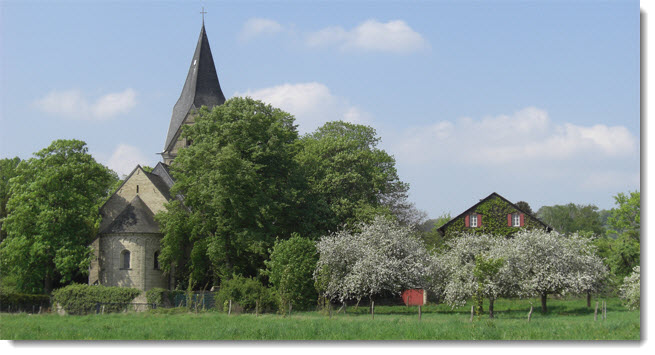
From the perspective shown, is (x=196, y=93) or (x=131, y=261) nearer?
(x=131, y=261)

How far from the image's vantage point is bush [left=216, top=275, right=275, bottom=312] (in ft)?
116

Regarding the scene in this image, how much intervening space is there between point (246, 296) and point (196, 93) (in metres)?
26.2

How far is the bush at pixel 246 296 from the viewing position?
3531 cm

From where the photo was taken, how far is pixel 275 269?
36.9 m

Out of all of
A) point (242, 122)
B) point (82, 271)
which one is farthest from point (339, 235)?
point (82, 271)

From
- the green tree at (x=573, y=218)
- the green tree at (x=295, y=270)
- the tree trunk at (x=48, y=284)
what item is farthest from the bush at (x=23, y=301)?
the green tree at (x=573, y=218)

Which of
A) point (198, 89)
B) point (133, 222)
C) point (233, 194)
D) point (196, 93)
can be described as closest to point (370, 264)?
point (233, 194)

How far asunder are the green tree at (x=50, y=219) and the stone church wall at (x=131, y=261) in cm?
143

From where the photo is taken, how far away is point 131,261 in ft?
137

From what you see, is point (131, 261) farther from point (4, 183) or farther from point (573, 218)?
point (573, 218)

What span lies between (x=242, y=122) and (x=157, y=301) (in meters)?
12.2

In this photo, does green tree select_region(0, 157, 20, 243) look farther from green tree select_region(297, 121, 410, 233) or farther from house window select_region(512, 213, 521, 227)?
house window select_region(512, 213, 521, 227)

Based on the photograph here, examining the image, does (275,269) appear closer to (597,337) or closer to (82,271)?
(82,271)

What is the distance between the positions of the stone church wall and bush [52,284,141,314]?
4.34m
